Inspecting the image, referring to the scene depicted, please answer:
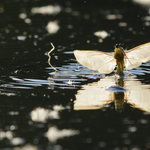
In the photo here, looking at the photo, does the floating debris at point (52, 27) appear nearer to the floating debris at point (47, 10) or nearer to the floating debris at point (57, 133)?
the floating debris at point (47, 10)

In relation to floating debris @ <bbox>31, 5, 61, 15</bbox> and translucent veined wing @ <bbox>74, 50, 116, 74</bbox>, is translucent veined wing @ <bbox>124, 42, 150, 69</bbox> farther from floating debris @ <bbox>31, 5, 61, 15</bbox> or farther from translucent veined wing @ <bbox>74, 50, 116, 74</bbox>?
floating debris @ <bbox>31, 5, 61, 15</bbox>

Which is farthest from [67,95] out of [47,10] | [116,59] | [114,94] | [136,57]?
[47,10]

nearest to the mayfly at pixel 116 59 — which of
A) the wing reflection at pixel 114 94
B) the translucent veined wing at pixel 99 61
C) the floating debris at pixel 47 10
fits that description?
the translucent veined wing at pixel 99 61

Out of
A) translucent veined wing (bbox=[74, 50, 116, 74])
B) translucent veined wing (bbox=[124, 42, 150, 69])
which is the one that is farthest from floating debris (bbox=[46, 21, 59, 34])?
translucent veined wing (bbox=[124, 42, 150, 69])

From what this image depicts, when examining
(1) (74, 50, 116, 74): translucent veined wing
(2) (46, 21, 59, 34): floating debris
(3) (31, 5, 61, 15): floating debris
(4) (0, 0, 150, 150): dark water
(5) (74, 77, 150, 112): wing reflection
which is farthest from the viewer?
(3) (31, 5, 61, 15): floating debris

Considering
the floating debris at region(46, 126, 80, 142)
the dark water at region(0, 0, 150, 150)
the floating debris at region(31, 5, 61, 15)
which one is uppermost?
the floating debris at region(31, 5, 61, 15)

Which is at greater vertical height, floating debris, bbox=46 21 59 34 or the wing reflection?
floating debris, bbox=46 21 59 34

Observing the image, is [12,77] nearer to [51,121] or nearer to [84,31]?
[51,121]
